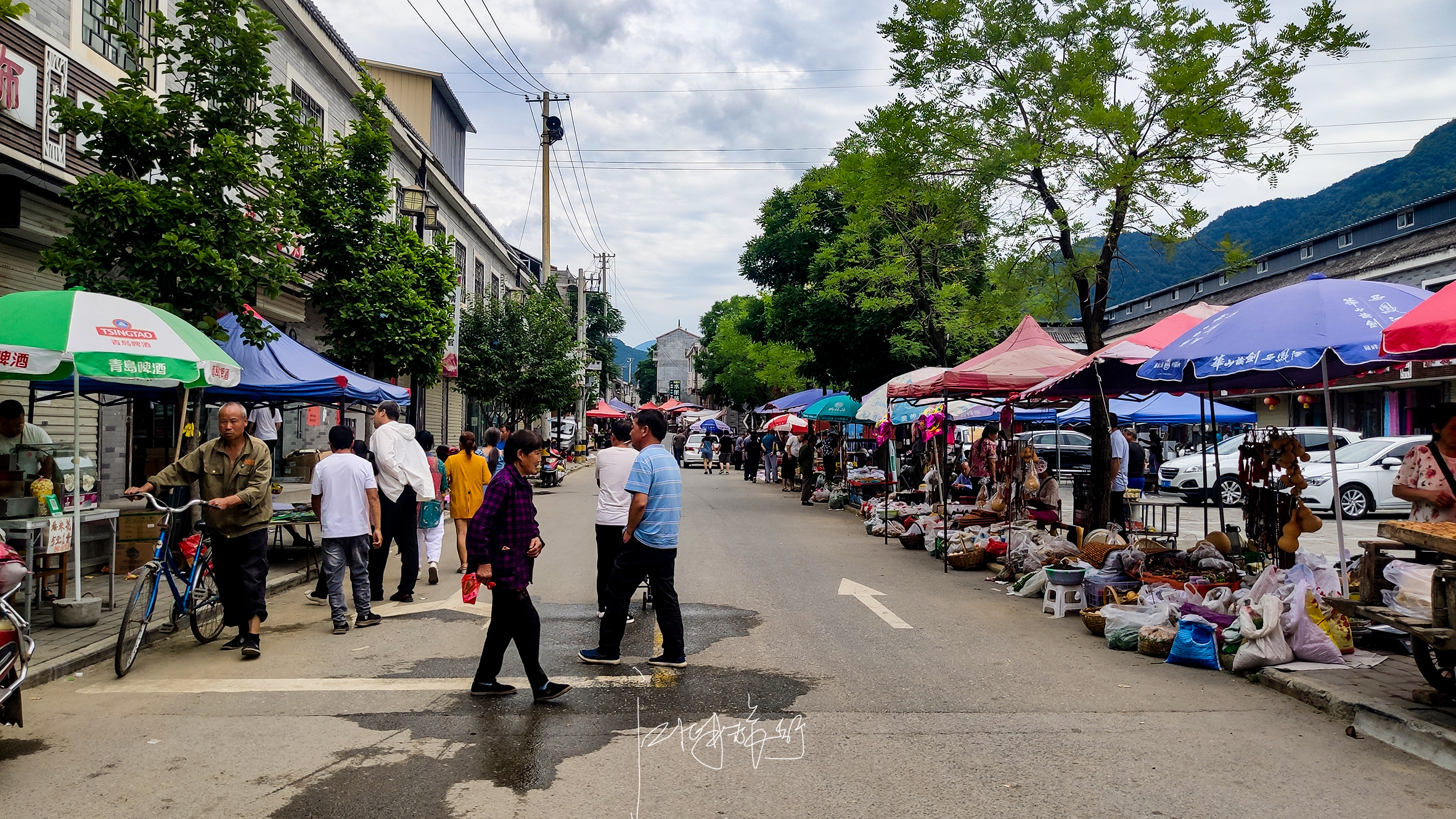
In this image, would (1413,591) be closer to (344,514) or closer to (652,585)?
(652,585)

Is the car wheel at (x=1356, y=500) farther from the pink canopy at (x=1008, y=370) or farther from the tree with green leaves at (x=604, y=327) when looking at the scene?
the tree with green leaves at (x=604, y=327)

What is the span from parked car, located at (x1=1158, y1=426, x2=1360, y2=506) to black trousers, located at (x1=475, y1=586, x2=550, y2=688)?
58.8 feet

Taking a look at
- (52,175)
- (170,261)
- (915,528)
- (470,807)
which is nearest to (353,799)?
(470,807)

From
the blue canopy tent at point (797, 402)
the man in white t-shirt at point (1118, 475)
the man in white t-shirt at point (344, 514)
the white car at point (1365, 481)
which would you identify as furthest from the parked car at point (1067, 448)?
the man in white t-shirt at point (344, 514)

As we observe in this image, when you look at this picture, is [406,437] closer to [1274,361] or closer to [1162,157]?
[1274,361]

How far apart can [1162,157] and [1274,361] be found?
5301 mm

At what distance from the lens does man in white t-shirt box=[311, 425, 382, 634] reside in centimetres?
801

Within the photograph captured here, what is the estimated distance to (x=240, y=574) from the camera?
7.14 metres

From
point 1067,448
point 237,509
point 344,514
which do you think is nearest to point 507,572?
point 237,509

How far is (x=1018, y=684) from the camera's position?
6.51m

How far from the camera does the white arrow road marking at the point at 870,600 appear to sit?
8711mm

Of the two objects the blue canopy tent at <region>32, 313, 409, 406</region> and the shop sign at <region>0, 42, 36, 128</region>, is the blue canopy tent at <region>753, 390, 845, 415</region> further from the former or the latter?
the shop sign at <region>0, 42, 36, 128</region>

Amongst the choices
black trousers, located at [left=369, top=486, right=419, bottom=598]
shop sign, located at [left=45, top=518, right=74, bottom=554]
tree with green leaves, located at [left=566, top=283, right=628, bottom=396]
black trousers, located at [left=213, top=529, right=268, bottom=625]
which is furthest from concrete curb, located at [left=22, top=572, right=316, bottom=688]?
tree with green leaves, located at [left=566, top=283, right=628, bottom=396]

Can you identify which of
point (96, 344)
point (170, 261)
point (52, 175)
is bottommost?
point (96, 344)
